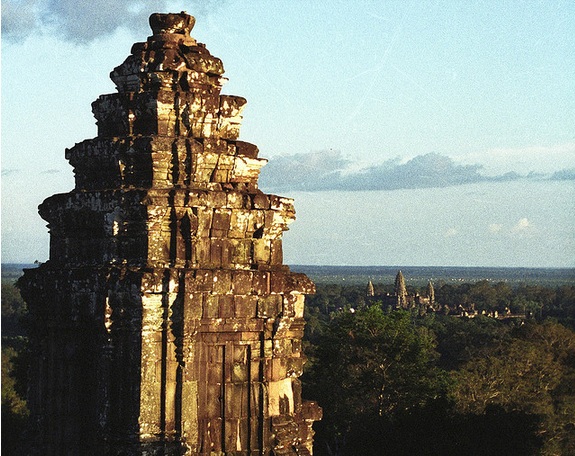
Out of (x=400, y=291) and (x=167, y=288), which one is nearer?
(x=167, y=288)

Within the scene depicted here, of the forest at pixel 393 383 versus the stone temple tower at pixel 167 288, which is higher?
the stone temple tower at pixel 167 288

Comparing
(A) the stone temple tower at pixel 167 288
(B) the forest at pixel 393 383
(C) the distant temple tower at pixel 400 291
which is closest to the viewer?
(A) the stone temple tower at pixel 167 288

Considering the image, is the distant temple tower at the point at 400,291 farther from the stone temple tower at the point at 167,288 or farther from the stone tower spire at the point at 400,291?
the stone temple tower at the point at 167,288

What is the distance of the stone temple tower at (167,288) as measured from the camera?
7078 mm

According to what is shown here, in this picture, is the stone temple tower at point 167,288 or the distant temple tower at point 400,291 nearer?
the stone temple tower at point 167,288

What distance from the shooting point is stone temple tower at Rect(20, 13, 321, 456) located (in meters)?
7.08

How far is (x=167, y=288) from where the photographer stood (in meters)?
7.07

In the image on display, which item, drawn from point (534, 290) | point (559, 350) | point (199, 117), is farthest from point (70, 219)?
point (534, 290)

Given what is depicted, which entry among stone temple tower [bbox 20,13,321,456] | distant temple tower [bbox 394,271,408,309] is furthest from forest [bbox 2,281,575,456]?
distant temple tower [bbox 394,271,408,309]

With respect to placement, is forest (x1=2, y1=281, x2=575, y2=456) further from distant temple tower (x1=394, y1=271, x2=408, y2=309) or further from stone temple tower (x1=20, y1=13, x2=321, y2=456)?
distant temple tower (x1=394, y1=271, x2=408, y2=309)

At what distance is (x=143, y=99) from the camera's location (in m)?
7.59

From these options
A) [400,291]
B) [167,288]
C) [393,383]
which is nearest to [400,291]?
[400,291]

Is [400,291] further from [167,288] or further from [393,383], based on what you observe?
[167,288]

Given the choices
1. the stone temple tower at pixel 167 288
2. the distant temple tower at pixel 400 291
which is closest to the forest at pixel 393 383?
the stone temple tower at pixel 167 288
